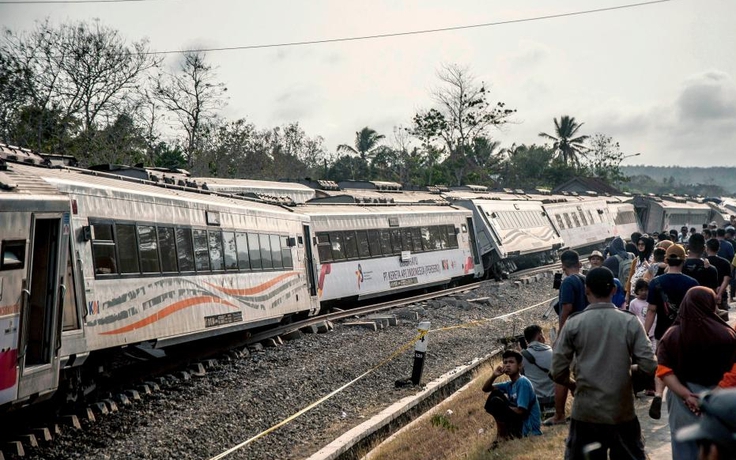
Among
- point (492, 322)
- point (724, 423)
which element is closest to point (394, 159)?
point (492, 322)

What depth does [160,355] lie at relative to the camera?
1498 centimetres

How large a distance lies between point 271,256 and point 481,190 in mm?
26438

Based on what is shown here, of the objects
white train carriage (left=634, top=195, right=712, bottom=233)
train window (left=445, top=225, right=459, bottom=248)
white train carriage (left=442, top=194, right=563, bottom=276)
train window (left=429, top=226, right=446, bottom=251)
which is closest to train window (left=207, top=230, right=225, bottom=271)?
train window (left=429, top=226, right=446, bottom=251)

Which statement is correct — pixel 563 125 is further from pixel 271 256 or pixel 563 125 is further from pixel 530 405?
pixel 530 405

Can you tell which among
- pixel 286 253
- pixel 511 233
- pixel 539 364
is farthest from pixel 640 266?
pixel 511 233

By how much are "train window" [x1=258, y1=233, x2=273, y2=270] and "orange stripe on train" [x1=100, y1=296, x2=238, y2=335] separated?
213 centimetres

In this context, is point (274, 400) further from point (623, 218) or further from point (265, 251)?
point (623, 218)

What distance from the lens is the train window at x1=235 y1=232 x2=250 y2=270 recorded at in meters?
17.3

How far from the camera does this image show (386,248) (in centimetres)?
2638

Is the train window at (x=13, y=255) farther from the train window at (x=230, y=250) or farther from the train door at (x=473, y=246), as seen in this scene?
the train door at (x=473, y=246)

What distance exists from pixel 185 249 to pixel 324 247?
805 cm

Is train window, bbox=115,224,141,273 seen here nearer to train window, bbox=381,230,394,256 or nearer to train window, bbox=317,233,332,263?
train window, bbox=317,233,332,263

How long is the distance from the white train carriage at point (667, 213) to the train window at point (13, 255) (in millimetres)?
48288

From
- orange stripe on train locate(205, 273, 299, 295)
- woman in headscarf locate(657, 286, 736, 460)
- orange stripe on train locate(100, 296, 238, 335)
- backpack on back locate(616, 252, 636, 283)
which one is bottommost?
woman in headscarf locate(657, 286, 736, 460)
